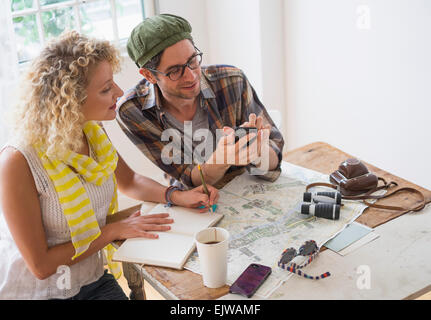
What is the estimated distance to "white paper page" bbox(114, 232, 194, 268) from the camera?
1.30 meters

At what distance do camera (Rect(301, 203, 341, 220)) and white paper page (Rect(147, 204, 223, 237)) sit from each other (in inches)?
11.4

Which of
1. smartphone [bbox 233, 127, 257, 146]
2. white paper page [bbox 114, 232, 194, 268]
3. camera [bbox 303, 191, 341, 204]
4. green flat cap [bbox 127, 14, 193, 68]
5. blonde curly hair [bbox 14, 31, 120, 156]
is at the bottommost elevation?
white paper page [bbox 114, 232, 194, 268]

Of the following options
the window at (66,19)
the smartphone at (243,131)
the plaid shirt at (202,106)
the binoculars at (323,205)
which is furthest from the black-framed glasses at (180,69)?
the window at (66,19)

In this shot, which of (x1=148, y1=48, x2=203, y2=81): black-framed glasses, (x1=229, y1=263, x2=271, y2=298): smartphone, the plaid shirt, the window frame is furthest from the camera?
the window frame

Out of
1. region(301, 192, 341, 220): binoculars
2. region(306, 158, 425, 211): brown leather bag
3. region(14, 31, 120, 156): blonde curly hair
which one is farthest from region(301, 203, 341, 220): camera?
region(14, 31, 120, 156): blonde curly hair

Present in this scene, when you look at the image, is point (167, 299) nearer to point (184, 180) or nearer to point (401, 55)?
point (184, 180)

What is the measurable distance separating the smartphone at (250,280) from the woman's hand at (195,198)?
38cm

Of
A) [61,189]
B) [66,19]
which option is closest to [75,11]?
[66,19]

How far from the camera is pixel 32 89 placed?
1396 mm

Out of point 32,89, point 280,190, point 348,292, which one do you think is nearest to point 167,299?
point 348,292

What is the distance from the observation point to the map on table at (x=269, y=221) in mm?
1271

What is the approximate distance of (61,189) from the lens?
1.41m

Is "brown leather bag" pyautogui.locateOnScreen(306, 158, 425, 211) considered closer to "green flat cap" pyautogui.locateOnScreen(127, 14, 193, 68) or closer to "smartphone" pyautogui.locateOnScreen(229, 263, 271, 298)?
"smartphone" pyautogui.locateOnScreen(229, 263, 271, 298)

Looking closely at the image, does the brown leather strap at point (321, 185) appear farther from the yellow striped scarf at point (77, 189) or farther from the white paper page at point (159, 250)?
the yellow striped scarf at point (77, 189)
